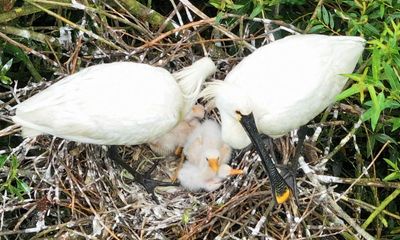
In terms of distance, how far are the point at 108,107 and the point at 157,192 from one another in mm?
699

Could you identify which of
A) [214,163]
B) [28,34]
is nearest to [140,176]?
[214,163]

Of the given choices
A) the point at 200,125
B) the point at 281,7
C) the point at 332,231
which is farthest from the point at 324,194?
the point at 281,7

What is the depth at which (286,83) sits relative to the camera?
3.01m

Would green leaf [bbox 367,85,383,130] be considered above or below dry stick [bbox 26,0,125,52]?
below

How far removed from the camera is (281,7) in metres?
3.53

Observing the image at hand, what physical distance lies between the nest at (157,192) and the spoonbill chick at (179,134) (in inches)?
6.9

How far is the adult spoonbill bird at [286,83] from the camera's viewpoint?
9.84ft

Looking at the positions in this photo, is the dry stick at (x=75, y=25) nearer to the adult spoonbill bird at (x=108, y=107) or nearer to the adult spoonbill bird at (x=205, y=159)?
the adult spoonbill bird at (x=108, y=107)

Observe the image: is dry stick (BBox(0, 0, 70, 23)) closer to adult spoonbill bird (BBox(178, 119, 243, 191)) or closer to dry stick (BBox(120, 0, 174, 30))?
dry stick (BBox(120, 0, 174, 30))

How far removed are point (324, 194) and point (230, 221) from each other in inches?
15.5

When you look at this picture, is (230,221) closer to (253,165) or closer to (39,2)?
(253,165)

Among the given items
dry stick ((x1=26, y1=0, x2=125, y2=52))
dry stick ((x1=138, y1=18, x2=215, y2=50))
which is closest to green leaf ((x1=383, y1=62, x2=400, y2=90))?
dry stick ((x1=138, y1=18, x2=215, y2=50))

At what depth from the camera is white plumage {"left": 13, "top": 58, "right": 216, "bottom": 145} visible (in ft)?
9.74

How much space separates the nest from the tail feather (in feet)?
0.55
